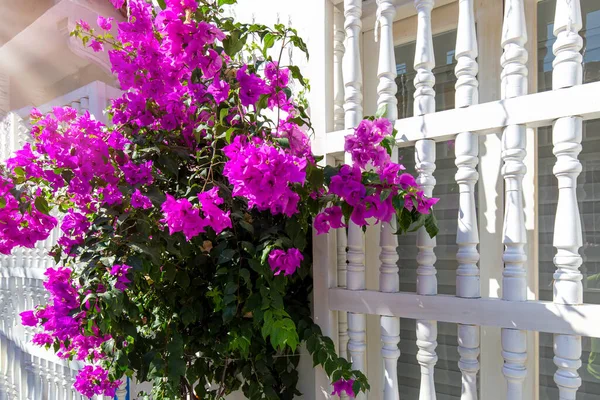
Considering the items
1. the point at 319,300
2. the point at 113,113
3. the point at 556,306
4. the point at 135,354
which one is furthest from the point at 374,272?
the point at 113,113

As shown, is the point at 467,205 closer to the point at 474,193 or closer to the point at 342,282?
the point at 474,193

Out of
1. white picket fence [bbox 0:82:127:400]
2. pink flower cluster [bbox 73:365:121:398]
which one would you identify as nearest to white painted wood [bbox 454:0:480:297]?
pink flower cluster [bbox 73:365:121:398]

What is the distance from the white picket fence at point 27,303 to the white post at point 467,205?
6.98ft

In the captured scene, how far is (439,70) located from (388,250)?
29.2 inches

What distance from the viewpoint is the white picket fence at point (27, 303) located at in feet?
9.48

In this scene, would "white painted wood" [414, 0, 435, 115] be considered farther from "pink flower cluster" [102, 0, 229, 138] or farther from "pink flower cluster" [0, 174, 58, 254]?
"pink flower cluster" [0, 174, 58, 254]

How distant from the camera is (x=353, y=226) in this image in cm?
159

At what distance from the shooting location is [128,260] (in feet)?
4.38

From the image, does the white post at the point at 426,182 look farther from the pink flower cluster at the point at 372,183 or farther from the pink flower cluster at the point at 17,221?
the pink flower cluster at the point at 17,221

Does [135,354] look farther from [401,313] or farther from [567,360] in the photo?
[567,360]

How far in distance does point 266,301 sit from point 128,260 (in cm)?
42

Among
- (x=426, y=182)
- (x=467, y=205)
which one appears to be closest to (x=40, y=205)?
(x=426, y=182)

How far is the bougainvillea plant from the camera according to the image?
1267 millimetres

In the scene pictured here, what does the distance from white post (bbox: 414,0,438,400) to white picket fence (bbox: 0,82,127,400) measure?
2.00m
